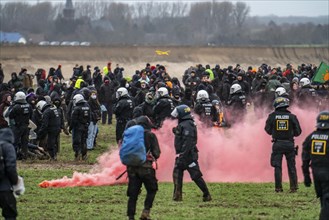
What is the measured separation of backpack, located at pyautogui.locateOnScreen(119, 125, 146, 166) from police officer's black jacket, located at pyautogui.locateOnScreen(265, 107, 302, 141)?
4.28m

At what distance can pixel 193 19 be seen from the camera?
164 metres

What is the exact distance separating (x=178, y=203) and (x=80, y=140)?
→ 7297 millimetres

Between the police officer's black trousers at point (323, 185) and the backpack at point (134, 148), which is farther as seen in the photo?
the backpack at point (134, 148)

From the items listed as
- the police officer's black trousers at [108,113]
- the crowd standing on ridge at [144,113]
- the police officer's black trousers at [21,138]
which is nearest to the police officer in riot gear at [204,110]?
the crowd standing on ridge at [144,113]

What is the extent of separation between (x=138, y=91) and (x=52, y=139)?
16.2 feet

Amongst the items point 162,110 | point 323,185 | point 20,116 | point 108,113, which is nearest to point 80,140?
point 20,116

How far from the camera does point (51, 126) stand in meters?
23.0

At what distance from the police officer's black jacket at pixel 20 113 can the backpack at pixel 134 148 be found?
27.9 feet

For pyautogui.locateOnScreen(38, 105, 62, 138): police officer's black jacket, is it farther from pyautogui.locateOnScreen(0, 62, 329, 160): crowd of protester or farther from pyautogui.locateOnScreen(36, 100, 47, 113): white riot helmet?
pyautogui.locateOnScreen(36, 100, 47, 113): white riot helmet

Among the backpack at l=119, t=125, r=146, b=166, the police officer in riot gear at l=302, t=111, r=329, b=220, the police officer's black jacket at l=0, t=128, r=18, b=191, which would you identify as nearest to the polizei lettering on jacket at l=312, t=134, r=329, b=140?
the police officer in riot gear at l=302, t=111, r=329, b=220

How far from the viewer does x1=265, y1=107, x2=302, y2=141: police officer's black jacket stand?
17.1 m

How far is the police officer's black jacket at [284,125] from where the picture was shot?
1714 centimetres

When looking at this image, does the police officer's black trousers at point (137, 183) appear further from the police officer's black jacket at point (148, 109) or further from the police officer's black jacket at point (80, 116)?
the police officer's black jacket at point (80, 116)

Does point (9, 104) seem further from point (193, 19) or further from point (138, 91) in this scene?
point (193, 19)
